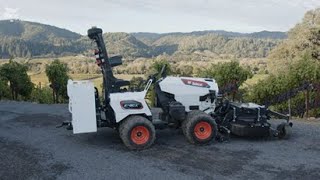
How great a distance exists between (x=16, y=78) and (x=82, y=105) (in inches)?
757

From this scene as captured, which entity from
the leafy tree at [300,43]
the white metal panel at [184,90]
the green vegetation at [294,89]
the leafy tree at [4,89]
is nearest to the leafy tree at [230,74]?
the green vegetation at [294,89]

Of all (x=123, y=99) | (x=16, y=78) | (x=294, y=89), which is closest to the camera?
(x=123, y=99)

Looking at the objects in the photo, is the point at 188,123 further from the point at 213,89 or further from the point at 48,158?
the point at 48,158

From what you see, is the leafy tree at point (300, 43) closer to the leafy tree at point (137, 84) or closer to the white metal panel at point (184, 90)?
the white metal panel at point (184, 90)

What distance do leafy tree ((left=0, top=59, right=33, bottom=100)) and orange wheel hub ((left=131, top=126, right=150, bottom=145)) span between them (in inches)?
748

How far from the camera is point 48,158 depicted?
27.6 ft

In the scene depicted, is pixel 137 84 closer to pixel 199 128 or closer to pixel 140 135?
pixel 140 135

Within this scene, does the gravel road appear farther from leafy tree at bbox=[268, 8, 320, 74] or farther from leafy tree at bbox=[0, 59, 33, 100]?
leafy tree at bbox=[268, 8, 320, 74]

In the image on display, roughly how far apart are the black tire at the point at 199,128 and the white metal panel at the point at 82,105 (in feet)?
6.71

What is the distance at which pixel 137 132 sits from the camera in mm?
9039

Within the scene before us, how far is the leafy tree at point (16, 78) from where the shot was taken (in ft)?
87.6

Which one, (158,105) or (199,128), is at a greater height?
(158,105)

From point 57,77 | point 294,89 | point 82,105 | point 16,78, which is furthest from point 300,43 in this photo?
point 82,105

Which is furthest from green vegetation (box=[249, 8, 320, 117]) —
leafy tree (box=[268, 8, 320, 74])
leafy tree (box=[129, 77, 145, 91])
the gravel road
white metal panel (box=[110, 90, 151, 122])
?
A: leafy tree (box=[268, 8, 320, 74])
